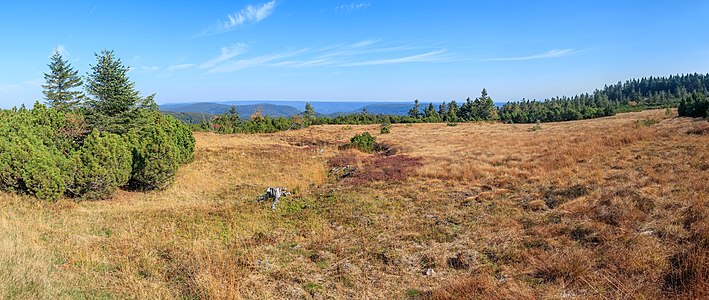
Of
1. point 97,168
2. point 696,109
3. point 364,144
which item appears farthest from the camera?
point 364,144

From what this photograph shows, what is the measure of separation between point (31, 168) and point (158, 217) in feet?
15.0

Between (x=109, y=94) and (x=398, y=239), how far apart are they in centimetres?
2862

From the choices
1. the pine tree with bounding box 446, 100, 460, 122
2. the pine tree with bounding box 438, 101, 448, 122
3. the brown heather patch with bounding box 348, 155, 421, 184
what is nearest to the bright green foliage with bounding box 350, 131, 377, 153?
the brown heather patch with bounding box 348, 155, 421, 184

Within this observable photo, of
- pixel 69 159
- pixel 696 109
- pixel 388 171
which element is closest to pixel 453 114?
pixel 696 109

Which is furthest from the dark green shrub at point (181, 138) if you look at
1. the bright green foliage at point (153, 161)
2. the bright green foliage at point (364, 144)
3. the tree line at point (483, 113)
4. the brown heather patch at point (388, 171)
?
the tree line at point (483, 113)

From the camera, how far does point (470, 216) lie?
36.3ft

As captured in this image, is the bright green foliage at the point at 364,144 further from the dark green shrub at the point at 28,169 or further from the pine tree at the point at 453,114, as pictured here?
the pine tree at the point at 453,114

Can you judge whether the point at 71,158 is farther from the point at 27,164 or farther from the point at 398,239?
the point at 398,239

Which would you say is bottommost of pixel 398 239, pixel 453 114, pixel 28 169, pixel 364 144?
pixel 398 239

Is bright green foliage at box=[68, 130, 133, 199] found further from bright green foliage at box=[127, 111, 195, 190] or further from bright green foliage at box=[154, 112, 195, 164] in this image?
bright green foliage at box=[154, 112, 195, 164]

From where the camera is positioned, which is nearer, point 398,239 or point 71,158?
point 398,239

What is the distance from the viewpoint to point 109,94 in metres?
27.0

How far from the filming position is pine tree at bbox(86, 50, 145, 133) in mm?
26670

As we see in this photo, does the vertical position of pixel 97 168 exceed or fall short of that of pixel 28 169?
Answer: it falls short
